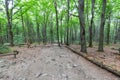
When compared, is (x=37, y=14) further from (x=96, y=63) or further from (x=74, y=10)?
(x=96, y=63)

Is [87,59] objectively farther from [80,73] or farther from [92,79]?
[92,79]

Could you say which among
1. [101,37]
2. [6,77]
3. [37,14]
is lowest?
[6,77]

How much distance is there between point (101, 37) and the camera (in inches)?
504

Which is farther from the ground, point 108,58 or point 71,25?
point 71,25

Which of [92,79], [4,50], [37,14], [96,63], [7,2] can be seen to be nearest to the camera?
[92,79]

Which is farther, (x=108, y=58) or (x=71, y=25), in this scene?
(x=71, y=25)

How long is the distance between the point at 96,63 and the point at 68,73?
7.19ft

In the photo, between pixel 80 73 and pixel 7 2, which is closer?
pixel 80 73

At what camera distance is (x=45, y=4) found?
88.3 ft

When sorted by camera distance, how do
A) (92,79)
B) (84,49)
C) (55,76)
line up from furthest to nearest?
(84,49) → (55,76) → (92,79)

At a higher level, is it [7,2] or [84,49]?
[7,2]

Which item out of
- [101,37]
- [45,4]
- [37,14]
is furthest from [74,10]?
[101,37]

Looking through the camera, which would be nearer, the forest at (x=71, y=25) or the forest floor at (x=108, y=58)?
the forest floor at (x=108, y=58)

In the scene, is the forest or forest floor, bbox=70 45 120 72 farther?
the forest
